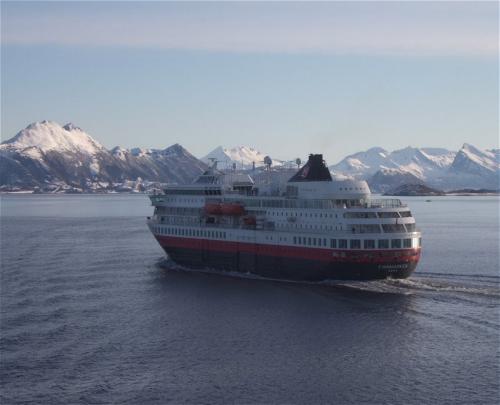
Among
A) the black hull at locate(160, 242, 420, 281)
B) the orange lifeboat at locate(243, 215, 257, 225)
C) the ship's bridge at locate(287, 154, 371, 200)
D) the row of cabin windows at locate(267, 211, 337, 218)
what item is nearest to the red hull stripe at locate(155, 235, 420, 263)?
the black hull at locate(160, 242, 420, 281)

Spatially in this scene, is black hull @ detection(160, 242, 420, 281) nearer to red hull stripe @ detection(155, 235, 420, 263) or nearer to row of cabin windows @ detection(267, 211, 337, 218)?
red hull stripe @ detection(155, 235, 420, 263)

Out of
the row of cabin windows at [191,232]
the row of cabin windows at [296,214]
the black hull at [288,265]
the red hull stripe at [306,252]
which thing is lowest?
the black hull at [288,265]

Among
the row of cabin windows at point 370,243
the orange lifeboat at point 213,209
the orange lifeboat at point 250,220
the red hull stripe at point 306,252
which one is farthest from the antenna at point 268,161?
the row of cabin windows at point 370,243

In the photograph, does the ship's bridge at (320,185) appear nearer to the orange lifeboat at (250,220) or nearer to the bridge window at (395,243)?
the orange lifeboat at (250,220)

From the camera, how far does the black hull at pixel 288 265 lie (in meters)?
56.2

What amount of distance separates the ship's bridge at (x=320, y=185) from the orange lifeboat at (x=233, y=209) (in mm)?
5632

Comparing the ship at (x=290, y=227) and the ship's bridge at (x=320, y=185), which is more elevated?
the ship's bridge at (x=320, y=185)

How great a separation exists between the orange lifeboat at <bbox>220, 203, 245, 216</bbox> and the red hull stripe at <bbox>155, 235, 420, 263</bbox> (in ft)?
9.42

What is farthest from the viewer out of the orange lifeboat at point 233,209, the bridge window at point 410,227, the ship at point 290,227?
the orange lifeboat at point 233,209

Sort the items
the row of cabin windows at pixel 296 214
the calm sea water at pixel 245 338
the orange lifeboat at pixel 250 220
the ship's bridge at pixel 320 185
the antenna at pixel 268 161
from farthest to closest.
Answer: the antenna at pixel 268 161 < the orange lifeboat at pixel 250 220 < the ship's bridge at pixel 320 185 < the row of cabin windows at pixel 296 214 < the calm sea water at pixel 245 338

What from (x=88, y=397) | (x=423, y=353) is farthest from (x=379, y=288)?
(x=88, y=397)

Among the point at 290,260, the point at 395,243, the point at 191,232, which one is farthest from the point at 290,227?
the point at 191,232

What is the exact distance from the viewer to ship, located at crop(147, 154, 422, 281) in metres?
56.2

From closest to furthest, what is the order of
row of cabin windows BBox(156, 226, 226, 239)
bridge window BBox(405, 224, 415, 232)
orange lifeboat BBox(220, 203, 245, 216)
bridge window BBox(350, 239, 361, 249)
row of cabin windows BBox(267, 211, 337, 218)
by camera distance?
bridge window BBox(350, 239, 361, 249)
bridge window BBox(405, 224, 415, 232)
row of cabin windows BBox(267, 211, 337, 218)
orange lifeboat BBox(220, 203, 245, 216)
row of cabin windows BBox(156, 226, 226, 239)
